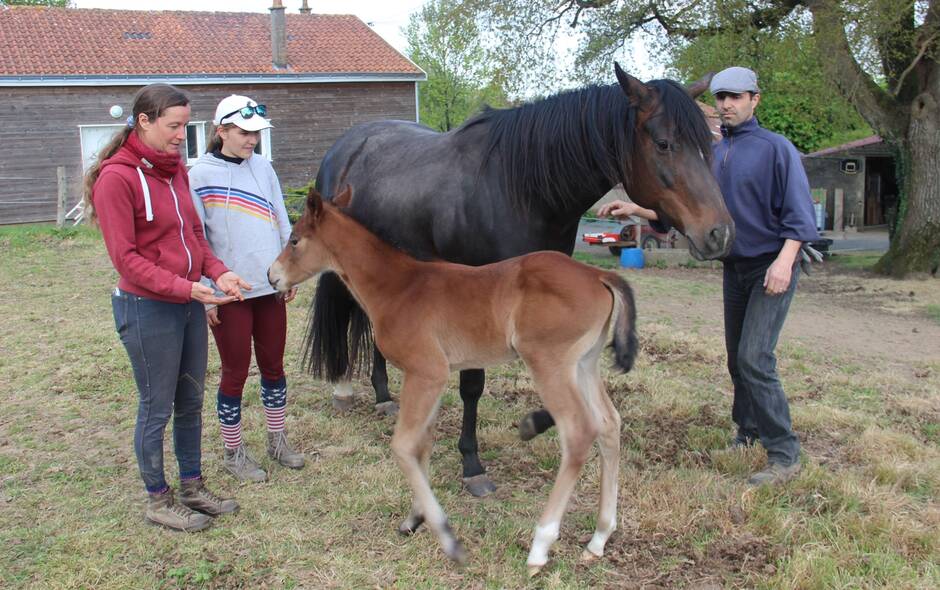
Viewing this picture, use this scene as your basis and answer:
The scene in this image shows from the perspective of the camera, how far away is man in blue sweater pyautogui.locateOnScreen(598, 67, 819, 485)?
12.0ft

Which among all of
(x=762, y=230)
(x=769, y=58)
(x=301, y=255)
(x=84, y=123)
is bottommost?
(x=301, y=255)

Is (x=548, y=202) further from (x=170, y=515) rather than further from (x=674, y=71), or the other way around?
(x=674, y=71)

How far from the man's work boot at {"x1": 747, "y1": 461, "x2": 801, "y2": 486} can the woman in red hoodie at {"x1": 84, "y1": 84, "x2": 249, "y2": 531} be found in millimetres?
2691

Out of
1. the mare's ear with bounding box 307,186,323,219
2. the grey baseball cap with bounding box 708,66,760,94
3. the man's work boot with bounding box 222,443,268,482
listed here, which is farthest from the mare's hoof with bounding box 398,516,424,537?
the grey baseball cap with bounding box 708,66,760,94

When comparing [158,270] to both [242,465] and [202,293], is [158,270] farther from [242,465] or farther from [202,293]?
[242,465]

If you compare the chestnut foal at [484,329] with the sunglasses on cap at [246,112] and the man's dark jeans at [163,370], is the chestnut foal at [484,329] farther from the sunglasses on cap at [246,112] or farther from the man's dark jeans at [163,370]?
the sunglasses on cap at [246,112]

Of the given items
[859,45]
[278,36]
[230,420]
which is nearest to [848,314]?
[859,45]

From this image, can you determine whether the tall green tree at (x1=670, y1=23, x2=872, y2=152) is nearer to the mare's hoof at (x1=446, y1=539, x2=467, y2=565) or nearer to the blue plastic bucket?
the blue plastic bucket

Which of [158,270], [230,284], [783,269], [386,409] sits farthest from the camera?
[386,409]

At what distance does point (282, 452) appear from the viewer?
14.2 ft

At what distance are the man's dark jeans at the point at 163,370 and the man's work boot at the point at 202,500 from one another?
5 centimetres

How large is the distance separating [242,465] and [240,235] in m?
1.28

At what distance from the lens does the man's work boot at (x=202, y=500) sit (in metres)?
3.64

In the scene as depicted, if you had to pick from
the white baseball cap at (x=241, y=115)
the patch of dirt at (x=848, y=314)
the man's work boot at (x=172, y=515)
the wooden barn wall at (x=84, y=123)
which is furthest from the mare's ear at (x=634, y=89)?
the wooden barn wall at (x=84, y=123)
